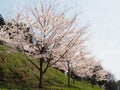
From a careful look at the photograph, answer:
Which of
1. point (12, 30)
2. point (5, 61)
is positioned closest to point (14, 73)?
point (5, 61)

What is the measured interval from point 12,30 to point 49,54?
457cm

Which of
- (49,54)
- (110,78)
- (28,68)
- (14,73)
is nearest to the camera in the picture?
(49,54)

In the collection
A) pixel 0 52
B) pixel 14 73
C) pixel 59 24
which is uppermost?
pixel 59 24

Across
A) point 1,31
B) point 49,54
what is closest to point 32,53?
point 49,54

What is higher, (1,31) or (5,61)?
(1,31)

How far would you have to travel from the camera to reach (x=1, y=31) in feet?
107

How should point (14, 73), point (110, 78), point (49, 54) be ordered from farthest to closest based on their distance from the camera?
point (110, 78) → point (14, 73) → point (49, 54)

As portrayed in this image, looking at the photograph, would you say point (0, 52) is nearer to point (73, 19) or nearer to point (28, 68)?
point (28, 68)

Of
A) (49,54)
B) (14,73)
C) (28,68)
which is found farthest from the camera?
(28,68)

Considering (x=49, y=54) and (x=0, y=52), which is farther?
(x=0, y=52)

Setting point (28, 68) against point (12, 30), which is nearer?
point (12, 30)

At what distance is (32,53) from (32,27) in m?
2.85

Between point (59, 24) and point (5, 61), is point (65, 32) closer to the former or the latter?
point (59, 24)

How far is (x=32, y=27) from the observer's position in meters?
33.3
